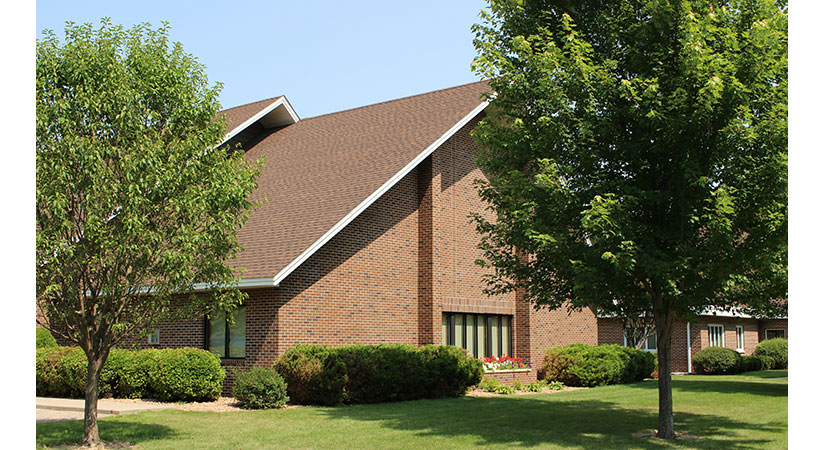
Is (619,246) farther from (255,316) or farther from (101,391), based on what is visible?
(101,391)

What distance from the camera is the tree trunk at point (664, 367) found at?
14.0m

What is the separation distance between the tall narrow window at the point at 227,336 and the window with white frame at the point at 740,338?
34108 mm

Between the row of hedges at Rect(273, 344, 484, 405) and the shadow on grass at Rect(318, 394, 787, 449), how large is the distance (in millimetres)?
619

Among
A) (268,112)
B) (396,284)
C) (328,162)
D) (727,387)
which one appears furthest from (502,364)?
(268,112)

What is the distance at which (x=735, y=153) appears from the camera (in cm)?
1268

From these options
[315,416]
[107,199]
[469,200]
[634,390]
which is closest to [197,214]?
[107,199]

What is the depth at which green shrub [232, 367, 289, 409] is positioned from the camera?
691 inches

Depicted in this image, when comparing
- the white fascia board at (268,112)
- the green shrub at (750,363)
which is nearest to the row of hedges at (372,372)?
the white fascia board at (268,112)

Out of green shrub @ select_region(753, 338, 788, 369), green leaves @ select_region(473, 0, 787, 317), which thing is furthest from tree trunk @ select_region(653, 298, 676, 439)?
green shrub @ select_region(753, 338, 788, 369)

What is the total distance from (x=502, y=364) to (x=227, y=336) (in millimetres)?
9533

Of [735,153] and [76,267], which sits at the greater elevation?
[735,153]

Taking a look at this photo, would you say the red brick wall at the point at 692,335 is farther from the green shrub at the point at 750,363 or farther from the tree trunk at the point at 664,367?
the tree trunk at the point at 664,367

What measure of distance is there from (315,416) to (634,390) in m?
12.8

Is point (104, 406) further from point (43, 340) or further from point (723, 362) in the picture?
point (723, 362)
